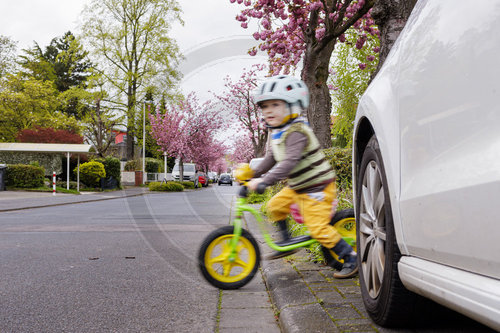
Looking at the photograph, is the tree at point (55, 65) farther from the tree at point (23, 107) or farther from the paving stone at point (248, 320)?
the paving stone at point (248, 320)

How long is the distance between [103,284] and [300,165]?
6.42ft

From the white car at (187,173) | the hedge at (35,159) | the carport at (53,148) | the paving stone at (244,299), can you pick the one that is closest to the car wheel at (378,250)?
the paving stone at (244,299)

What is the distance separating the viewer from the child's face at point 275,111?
133 inches

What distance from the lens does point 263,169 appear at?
3.77 meters

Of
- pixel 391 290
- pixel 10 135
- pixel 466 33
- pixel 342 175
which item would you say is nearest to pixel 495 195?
pixel 466 33

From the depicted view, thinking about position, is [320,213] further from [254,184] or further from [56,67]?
[56,67]

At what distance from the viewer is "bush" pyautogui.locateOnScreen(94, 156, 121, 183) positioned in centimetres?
2886

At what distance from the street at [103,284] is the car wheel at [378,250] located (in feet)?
3.26

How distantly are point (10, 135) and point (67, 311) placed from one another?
41554 millimetres

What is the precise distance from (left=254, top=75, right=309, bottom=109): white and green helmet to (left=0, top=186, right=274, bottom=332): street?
153 centimetres

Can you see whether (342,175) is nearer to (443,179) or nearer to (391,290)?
(391,290)

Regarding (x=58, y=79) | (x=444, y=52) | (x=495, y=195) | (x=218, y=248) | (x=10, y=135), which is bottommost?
(x=218, y=248)

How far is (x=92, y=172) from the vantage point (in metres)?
27.3

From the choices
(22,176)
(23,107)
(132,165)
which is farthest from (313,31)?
(23,107)
